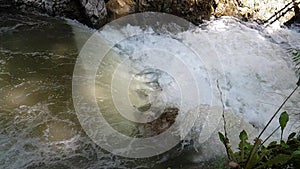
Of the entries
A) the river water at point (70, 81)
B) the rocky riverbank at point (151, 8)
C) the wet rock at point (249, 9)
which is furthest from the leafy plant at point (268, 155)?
the wet rock at point (249, 9)

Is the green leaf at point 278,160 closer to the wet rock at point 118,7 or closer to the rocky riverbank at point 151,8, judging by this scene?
the rocky riverbank at point 151,8

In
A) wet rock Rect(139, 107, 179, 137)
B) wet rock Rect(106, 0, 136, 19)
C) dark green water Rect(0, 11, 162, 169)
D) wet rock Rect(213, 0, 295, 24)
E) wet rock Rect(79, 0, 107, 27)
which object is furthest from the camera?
wet rock Rect(213, 0, 295, 24)

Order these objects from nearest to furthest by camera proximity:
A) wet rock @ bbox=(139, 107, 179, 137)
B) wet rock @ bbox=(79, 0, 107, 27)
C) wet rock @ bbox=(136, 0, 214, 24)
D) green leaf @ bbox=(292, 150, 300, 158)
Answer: green leaf @ bbox=(292, 150, 300, 158)
wet rock @ bbox=(139, 107, 179, 137)
wet rock @ bbox=(79, 0, 107, 27)
wet rock @ bbox=(136, 0, 214, 24)

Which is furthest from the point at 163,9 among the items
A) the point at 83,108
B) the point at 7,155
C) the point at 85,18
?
the point at 7,155

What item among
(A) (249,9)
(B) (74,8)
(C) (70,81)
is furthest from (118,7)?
(A) (249,9)

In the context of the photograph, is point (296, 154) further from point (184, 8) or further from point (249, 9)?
point (249, 9)

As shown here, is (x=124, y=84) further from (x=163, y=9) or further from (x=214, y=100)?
(x=163, y=9)

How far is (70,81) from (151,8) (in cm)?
293

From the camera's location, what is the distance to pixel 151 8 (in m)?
6.66

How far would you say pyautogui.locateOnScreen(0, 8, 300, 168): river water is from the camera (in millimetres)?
3334

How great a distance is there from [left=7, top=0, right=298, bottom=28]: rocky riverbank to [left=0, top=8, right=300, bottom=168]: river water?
22cm

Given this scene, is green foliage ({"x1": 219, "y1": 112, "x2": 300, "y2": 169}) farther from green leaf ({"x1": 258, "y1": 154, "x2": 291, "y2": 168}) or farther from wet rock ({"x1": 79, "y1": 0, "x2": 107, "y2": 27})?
wet rock ({"x1": 79, "y1": 0, "x2": 107, "y2": 27})

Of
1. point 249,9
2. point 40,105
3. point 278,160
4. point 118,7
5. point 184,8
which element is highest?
point 278,160

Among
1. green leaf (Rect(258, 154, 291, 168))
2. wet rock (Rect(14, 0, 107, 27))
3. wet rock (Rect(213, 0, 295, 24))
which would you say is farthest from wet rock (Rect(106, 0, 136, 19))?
green leaf (Rect(258, 154, 291, 168))
